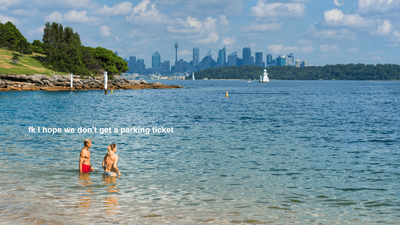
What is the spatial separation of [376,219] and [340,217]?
3.97 feet

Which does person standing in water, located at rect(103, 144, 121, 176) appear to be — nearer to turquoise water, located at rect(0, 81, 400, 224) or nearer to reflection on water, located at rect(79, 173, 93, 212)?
turquoise water, located at rect(0, 81, 400, 224)

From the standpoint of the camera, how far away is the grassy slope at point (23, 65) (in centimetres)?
12419

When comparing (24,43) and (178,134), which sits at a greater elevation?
(24,43)

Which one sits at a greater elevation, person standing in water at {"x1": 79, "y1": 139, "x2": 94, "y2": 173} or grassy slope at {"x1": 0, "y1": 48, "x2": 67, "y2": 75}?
grassy slope at {"x1": 0, "y1": 48, "x2": 67, "y2": 75}

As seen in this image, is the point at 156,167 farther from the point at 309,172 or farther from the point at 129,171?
the point at 309,172

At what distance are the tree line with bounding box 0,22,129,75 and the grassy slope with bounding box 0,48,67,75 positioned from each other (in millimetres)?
3846

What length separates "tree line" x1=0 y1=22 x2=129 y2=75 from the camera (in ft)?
504

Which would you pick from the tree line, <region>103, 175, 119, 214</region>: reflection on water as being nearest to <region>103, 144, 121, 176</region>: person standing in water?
<region>103, 175, 119, 214</region>: reflection on water

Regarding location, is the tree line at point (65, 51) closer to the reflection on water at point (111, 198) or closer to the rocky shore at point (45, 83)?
the rocky shore at point (45, 83)

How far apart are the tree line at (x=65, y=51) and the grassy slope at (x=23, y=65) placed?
385cm

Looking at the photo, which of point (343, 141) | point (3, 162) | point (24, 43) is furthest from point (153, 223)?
point (24, 43)

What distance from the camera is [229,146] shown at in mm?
26766

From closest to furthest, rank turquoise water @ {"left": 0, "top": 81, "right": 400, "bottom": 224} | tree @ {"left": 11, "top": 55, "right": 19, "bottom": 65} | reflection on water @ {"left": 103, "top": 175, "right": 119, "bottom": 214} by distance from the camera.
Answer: turquoise water @ {"left": 0, "top": 81, "right": 400, "bottom": 224}, reflection on water @ {"left": 103, "top": 175, "right": 119, "bottom": 214}, tree @ {"left": 11, "top": 55, "right": 19, "bottom": 65}

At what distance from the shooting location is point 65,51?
514 ft
